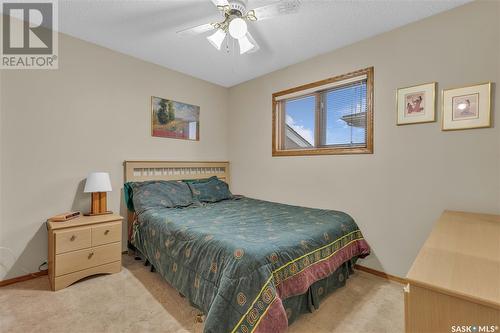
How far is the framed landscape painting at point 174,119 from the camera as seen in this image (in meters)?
3.27

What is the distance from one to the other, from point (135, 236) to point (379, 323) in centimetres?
247

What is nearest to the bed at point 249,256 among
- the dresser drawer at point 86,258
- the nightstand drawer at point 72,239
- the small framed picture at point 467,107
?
the dresser drawer at point 86,258

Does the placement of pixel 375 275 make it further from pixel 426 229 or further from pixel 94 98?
pixel 94 98

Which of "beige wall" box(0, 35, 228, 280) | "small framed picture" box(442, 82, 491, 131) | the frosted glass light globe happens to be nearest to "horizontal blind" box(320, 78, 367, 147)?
"small framed picture" box(442, 82, 491, 131)

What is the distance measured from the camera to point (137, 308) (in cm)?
187

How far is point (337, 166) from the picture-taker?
2787 mm

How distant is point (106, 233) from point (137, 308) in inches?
35.7

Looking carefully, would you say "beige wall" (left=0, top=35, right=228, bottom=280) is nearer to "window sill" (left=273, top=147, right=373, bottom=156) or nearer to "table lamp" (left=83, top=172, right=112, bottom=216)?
"table lamp" (left=83, top=172, right=112, bottom=216)

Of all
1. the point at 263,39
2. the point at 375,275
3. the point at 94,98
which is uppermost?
the point at 263,39

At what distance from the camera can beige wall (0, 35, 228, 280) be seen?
2.24m

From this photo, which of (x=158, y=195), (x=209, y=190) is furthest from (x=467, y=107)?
(x=158, y=195)

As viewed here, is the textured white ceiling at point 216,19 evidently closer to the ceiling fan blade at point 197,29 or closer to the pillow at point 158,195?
the ceiling fan blade at point 197,29

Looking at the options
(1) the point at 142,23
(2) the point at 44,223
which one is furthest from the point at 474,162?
(2) the point at 44,223

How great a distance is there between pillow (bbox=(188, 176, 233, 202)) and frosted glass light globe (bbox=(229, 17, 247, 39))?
2072 millimetres
